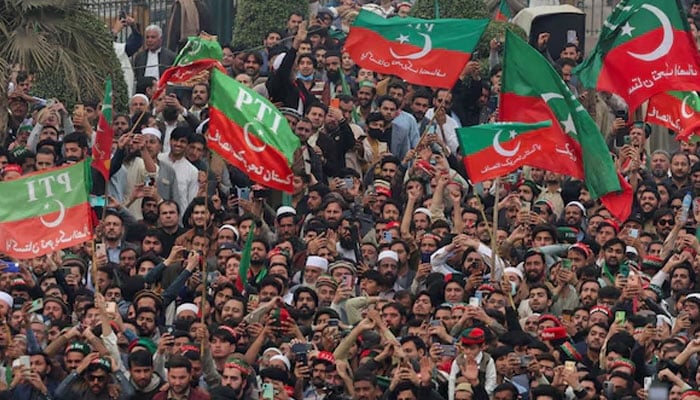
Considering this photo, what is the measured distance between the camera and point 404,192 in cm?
3491

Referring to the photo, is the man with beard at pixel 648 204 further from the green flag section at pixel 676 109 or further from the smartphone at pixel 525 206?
the smartphone at pixel 525 206

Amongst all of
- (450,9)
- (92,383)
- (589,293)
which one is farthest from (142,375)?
(450,9)

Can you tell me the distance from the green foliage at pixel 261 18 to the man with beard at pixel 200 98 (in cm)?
346

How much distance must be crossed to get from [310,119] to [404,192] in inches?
59.6

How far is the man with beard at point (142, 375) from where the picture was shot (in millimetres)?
29125

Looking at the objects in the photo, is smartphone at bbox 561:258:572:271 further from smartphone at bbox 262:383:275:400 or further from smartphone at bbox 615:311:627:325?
smartphone at bbox 262:383:275:400

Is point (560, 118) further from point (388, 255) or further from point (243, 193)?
point (243, 193)

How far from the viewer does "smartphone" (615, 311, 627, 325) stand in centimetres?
3033

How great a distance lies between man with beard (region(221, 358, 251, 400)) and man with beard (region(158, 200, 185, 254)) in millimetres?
4028

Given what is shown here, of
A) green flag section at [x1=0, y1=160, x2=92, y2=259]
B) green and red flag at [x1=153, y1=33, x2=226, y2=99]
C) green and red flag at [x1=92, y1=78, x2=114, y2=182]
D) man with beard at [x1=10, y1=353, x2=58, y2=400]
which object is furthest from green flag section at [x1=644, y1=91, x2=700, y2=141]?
man with beard at [x1=10, y1=353, x2=58, y2=400]

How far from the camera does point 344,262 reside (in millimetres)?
32188

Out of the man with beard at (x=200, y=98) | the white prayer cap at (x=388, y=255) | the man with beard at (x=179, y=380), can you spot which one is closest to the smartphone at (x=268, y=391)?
the man with beard at (x=179, y=380)

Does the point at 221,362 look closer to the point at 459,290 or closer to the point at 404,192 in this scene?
the point at 459,290

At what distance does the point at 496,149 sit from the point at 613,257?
182 cm
